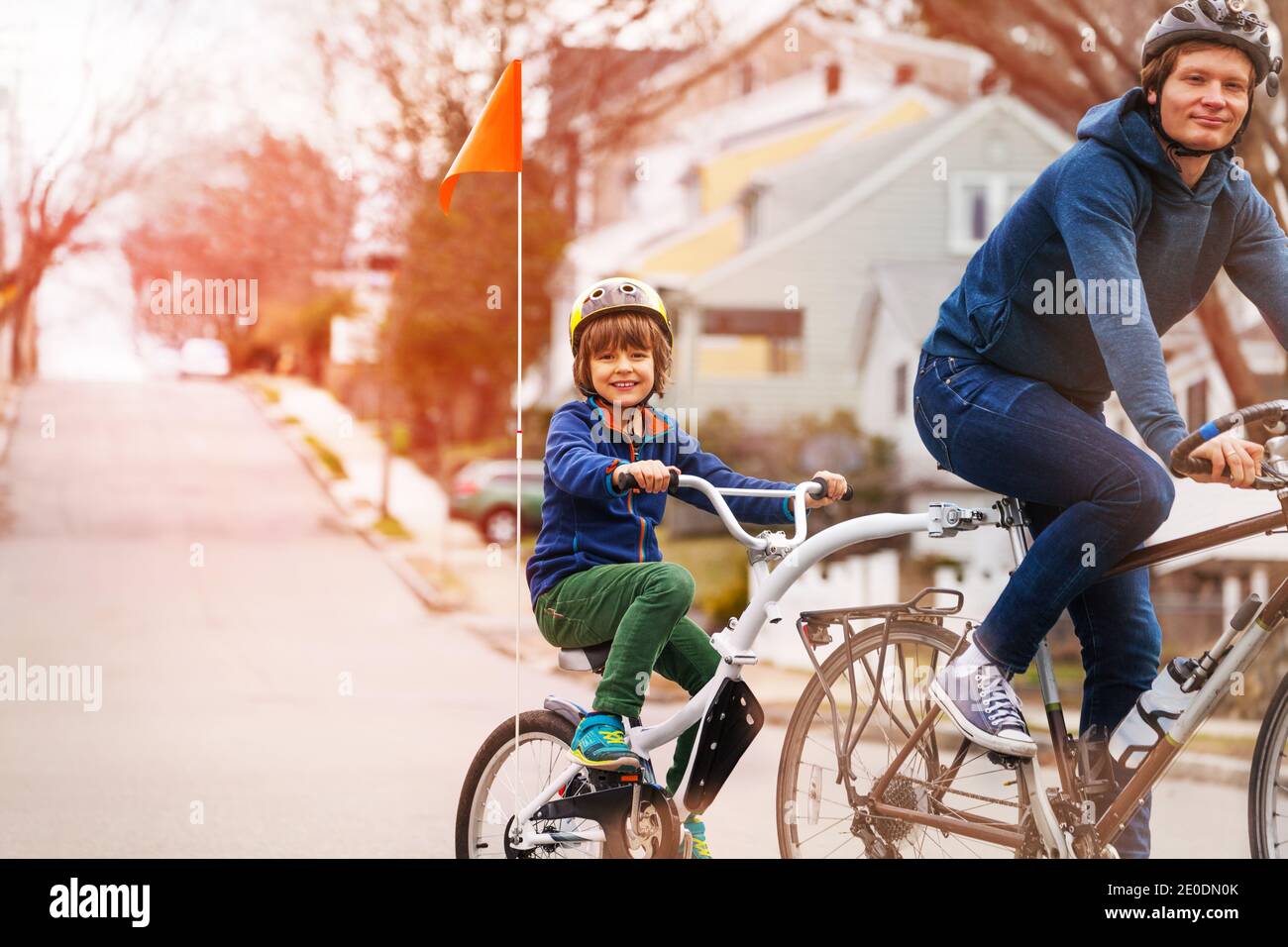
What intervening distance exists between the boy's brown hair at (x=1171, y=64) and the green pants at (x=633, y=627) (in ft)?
4.73

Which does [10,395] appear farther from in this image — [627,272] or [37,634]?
[37,634]

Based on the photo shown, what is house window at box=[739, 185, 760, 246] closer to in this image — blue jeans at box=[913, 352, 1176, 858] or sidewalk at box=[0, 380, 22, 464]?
sidewalk at box=[0, 380, 22, 464]

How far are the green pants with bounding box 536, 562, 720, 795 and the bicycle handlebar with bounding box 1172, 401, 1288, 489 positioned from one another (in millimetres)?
1086

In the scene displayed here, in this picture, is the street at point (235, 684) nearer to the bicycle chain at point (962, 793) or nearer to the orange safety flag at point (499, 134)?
the bicycle chain at point (962, 793)

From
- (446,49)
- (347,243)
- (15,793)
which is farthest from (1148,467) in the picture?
(347,243)

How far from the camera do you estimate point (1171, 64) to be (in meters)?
3.52

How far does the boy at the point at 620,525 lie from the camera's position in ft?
12.5

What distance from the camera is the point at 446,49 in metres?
22.7

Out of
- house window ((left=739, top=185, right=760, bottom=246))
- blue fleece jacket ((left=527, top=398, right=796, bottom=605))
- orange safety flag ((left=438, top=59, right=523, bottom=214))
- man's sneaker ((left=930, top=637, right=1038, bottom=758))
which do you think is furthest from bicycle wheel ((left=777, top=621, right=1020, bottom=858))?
house window ((left=739, top=185, right=760, bottom=246))

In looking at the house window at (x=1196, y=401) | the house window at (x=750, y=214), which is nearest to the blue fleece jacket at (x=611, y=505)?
the house window at (x=1196, y=401)

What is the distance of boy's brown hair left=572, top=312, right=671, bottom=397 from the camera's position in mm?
3947

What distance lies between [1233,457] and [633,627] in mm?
1330

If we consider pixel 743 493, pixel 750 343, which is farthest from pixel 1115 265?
pixel 750 343

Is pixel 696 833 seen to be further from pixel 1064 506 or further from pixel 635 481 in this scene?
pixel 1064 506
